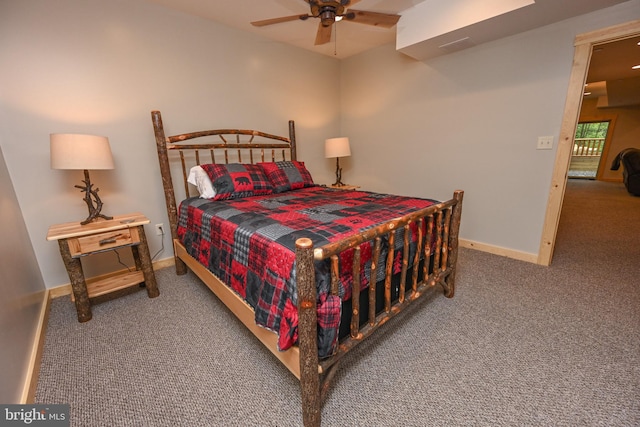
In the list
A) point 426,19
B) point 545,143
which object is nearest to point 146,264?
point 426,19

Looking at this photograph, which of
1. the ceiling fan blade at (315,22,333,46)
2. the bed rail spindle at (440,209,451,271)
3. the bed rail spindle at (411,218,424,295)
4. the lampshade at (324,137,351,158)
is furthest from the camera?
the lampshade at (324,137,351,158)

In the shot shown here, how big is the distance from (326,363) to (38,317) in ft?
6.56

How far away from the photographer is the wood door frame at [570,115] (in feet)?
6.32

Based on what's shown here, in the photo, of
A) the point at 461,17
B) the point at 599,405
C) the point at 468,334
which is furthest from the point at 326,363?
the point at 461,17

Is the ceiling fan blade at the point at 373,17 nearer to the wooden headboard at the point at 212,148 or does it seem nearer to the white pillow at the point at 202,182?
the wooden headboard at the point at 212,148

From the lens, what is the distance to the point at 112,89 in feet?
7.14

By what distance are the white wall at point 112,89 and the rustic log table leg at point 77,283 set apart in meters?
0.57

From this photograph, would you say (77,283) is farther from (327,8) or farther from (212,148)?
(327,8)

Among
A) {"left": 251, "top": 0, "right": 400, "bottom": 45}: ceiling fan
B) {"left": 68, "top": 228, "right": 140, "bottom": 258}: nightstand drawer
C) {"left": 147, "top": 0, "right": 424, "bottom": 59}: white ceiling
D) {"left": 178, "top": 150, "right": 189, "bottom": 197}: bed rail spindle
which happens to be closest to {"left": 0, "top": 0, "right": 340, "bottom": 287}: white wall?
{"left": 147, "top": 0, "right": 424, "bottom": 59}: white ceiling

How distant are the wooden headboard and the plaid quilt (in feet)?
1.04

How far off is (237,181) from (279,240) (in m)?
1.34

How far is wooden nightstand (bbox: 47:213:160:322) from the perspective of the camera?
174 centimetres

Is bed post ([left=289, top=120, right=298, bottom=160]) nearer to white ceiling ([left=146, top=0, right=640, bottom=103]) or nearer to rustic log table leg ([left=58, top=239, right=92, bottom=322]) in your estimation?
white ceiling ([left=146, top=0, right=640, bottom=103])

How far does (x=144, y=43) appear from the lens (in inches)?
89.4
